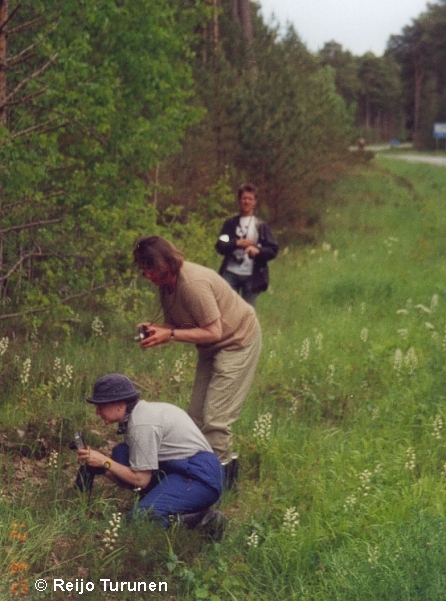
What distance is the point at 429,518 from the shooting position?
169 inches

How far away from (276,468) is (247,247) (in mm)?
3123

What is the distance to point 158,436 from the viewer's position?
15.4ft

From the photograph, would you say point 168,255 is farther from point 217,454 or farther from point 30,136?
point 30,136

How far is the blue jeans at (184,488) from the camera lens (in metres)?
4.66

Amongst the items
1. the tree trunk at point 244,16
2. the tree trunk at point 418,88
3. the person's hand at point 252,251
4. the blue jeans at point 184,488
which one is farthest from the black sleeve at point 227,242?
the tree trunk at point 418,88

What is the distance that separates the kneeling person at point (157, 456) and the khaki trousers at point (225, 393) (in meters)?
0.50

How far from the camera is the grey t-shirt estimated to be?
15.2ft

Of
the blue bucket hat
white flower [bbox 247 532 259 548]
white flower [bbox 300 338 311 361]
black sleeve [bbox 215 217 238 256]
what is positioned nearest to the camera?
white flower [bbox 247 532 259 548]

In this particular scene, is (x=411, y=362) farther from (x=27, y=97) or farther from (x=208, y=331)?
(x=27, y=97)

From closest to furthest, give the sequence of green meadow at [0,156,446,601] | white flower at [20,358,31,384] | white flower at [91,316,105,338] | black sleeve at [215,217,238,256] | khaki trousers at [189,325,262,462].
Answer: green meadow at [0,156,446,601] → khaki trousers at [189,325,262,462] → white flower at [20,358,31,384] → white flower at [91,316,105,338] → black sleeve at [215,217,238,256]

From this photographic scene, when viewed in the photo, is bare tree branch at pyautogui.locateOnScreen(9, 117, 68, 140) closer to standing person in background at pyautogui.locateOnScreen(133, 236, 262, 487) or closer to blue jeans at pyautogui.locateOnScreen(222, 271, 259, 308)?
standing person in background at pyautogui.locateOnScreen(133, 236, 262, 487)

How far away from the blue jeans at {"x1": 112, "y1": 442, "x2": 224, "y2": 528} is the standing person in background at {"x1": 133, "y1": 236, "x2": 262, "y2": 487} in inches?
23.2

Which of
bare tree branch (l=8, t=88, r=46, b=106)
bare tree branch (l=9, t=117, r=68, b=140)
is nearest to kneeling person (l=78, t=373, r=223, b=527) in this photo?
bare tree branch (l=9, t=117, r=68, b=140)

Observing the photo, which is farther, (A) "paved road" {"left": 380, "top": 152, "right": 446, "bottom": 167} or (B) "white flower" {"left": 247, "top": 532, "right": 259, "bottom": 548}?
(A) "paved road" {"left": 380, "top": 152, "right": 446, "bottom": 167}
